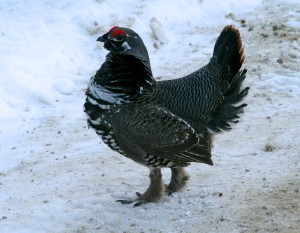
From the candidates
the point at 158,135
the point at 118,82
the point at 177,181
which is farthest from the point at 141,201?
the point at 118,82

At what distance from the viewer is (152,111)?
5793mm

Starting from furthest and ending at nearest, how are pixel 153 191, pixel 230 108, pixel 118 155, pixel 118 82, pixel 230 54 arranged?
pixel 118 155 → pixel 230 54 → pixel 230 108 → pixel 153 191 → pixel 118 82

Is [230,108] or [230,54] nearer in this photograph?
[230,108]

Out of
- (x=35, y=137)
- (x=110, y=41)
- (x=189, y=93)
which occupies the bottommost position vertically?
(x=35, y=137)

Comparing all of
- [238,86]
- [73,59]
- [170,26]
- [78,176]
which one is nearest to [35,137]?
[78,176]

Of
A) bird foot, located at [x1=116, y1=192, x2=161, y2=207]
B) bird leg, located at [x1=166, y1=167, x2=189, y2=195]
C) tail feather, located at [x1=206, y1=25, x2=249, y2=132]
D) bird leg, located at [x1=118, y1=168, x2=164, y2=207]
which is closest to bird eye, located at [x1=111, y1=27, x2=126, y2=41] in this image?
tail feather, located at [x1=206, y1=25, x2=249, y2=132]

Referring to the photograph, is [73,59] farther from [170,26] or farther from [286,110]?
[286,110]

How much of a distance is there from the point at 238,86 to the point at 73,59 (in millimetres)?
4182

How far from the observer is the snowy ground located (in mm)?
5945

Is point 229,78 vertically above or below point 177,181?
above

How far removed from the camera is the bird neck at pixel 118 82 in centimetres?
582

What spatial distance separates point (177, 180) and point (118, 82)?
127 cm

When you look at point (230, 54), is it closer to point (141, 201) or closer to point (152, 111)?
point (152, 111)

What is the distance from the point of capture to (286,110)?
824 cm
